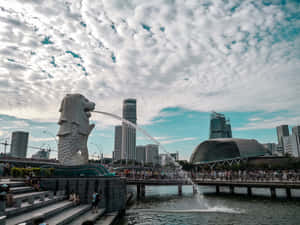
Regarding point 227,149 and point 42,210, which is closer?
point 42,210

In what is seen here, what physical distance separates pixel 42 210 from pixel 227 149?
105649mm

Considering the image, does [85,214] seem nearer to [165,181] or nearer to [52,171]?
[52,171]

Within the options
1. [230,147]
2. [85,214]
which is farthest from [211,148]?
[85,214]

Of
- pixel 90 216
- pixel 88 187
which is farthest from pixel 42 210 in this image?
pixel 88 187

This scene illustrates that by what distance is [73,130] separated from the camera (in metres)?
24.8

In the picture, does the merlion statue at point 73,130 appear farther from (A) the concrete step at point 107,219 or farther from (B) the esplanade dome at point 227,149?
(B) the esplanade dome at point 227,149

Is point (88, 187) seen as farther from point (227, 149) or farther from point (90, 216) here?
point (227, 149)

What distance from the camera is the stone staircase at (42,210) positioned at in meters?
10.7

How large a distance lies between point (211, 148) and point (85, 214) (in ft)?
341

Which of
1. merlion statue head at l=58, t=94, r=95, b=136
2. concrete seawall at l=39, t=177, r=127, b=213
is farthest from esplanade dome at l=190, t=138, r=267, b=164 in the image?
concrete seawall at l=39, t=177, r=127, b=213

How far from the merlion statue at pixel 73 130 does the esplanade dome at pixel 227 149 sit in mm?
91854

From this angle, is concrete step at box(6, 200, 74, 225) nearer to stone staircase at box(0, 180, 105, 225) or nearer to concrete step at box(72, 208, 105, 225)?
stone staircase at box(0, 180, 105, 225)

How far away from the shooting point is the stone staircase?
10.7 meters

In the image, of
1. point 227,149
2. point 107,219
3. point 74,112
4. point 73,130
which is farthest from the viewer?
point 227,149
